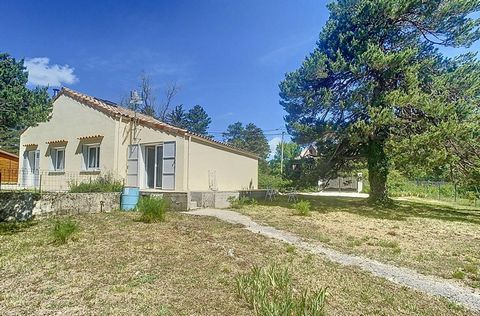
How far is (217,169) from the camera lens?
56.2 ft

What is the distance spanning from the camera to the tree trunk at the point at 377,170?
15693 millimetres

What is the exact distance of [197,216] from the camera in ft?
39.6

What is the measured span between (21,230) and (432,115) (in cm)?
1622

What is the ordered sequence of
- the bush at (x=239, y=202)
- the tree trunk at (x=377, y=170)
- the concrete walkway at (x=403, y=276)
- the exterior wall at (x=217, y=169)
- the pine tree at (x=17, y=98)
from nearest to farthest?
the concrete walkway at (x=403, y=276), the pine tree at (x=17, y=98), the exterior wall at (x=217, y=169), the tree trunk at (x=377, y=170), the bush at (x=239, y=202)

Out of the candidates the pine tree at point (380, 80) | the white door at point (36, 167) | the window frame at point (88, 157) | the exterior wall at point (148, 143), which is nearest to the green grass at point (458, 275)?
the pine tree at point (380, 80)

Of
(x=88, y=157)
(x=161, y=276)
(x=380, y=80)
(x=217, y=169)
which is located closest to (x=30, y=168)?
(x=88, y=157)

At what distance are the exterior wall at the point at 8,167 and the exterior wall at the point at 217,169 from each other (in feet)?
59.8

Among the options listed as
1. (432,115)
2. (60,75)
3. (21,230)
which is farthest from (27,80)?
(60,75)

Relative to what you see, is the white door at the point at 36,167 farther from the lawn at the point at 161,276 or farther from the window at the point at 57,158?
the lawn at the point at 161,276

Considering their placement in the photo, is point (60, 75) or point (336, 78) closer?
point (336, 78)

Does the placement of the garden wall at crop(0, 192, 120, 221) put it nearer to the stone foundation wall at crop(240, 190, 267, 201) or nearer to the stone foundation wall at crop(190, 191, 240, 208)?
the stone foundation wall at crop(190, 191, 240, 208)

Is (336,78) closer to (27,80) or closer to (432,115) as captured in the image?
(432,115)

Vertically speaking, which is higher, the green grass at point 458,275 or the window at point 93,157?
the window at point 93,157

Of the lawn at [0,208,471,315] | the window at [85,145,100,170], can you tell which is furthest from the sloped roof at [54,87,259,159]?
the lawn at [0,208,471,315]
